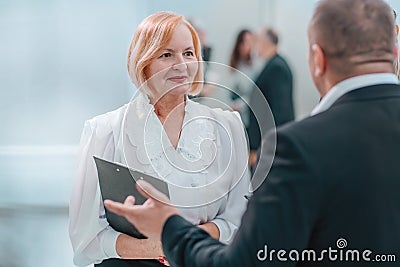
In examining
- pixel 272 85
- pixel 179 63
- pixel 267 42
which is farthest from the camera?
pixel 267 42

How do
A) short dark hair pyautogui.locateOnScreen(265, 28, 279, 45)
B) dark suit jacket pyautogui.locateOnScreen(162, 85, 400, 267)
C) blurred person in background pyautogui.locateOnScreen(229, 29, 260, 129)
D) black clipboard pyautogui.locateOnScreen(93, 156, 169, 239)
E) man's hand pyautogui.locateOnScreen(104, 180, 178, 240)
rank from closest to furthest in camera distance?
dark suit jacket pyautogui.locateOnScreen(162, 85, 400, 267) < man's hand pyautogui.locateOnScreen(104, 180, 178, 240) < black clipboard pyautogui.locateOnScreen(93, 156, 169, 239) < blurred person in background pyautogui.locateOnScreen(229, 29, 260, 129) < short dark hair pyautogui.locateOnScreen(265, 28, 279, 45)

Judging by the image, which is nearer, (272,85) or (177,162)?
(177,162)

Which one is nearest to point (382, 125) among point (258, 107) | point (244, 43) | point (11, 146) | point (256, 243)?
point (256, 243)

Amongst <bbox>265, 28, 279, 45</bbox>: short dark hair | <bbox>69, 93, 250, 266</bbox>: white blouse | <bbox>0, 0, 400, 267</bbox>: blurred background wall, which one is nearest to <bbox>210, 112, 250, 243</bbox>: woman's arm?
<bbox>69, 93, 250, 266</bbox>: white blouse

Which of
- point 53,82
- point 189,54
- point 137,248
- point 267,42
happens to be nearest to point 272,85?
point 267,42

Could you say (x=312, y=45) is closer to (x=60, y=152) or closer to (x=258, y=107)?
(x=258, y=107)

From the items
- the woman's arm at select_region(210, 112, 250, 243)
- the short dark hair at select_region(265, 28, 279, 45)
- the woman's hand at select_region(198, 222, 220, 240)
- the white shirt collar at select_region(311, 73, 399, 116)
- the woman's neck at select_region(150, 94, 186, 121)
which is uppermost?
the short dark hair at select_region(265, 28, 279, 45)

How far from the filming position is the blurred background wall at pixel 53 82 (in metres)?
1.81

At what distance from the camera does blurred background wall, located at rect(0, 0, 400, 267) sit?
181cm

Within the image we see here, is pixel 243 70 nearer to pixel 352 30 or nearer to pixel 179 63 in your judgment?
pixel 179 63

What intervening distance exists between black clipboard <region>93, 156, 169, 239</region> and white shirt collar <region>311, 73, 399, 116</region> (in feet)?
1.10

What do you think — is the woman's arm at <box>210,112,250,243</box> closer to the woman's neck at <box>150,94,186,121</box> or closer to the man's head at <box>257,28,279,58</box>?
the woman's neck at <box>150,94,186,121</box>

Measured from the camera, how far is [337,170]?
831mm

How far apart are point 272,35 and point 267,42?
0.06 m
